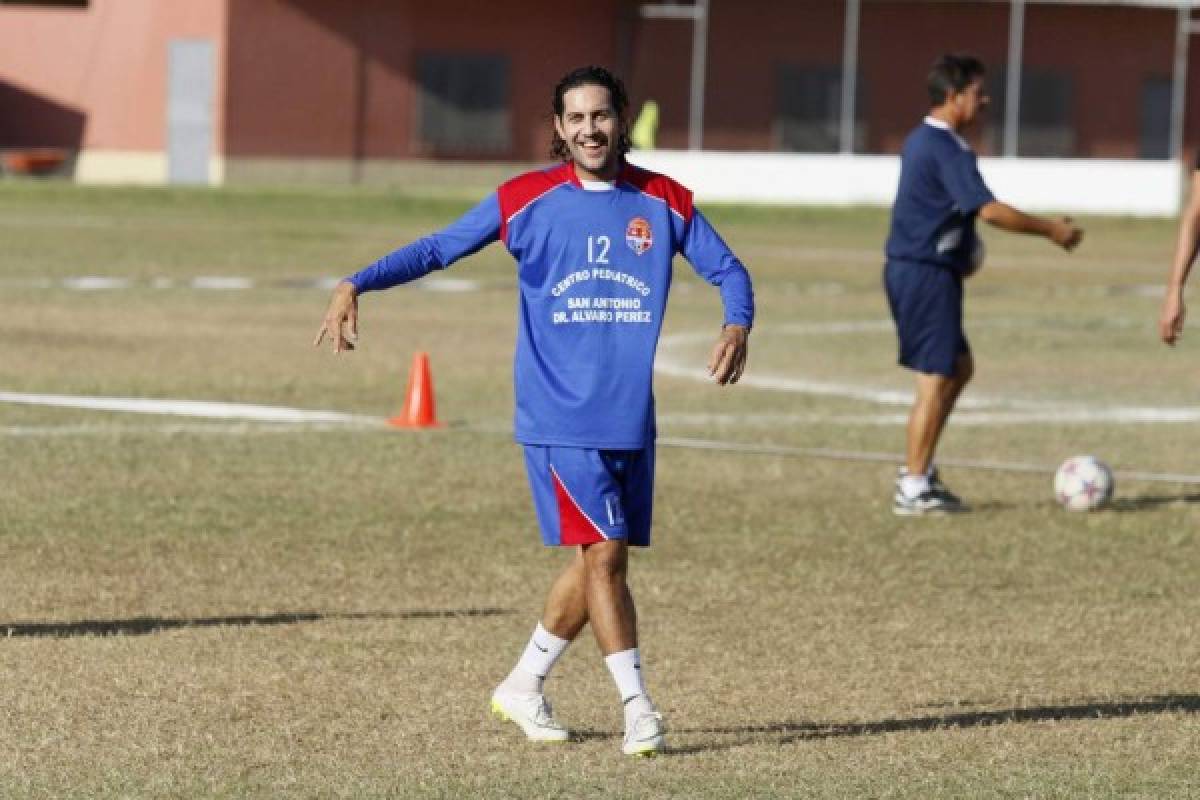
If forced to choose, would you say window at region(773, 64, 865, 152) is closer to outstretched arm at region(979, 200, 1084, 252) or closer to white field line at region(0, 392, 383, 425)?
white field line at region(0, 392, 383, 425)

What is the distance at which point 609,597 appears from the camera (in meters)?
7.64

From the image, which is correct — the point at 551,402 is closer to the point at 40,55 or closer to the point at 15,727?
the point at 15,727

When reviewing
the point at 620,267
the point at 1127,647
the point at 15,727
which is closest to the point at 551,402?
the point at 620,267

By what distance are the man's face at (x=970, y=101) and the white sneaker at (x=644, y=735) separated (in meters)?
6.38

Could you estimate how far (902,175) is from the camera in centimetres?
1334

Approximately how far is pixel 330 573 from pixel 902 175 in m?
3.99

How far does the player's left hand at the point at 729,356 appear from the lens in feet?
24.1

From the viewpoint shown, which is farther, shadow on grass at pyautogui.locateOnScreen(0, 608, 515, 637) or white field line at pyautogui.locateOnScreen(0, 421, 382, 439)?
white field line at pyautogui.locateOnScreen(0, 421, 382, 439)

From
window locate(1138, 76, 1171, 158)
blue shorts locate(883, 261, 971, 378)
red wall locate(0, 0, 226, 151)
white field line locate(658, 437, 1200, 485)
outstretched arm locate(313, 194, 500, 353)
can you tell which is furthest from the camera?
window locate(1138, 76, 1171, 158)

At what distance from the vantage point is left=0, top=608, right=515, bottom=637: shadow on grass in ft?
30.7

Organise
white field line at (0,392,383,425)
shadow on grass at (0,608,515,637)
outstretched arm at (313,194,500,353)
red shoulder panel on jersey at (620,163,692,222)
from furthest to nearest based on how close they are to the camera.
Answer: white field line at (0,392,383,425), shadow on grass at (0,608,515,637), red shoulder panel on jersey at (620,163,692,222), outstretched arm at (313,194,500,353)

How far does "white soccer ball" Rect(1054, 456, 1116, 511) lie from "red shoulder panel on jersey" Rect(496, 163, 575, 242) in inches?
240

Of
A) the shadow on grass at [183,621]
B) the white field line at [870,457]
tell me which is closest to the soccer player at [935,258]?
the white field line at [870,457]

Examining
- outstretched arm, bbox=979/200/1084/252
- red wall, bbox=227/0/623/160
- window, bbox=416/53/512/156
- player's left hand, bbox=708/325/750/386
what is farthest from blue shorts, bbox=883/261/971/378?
window, bbox=416/53/512/156
